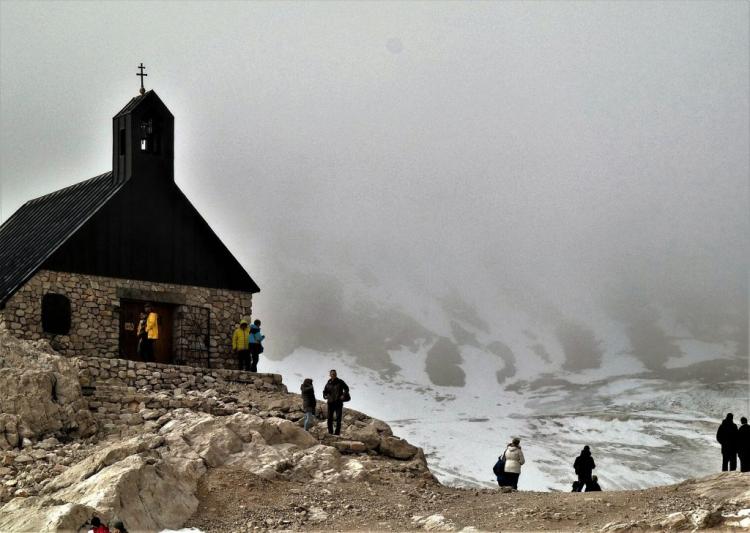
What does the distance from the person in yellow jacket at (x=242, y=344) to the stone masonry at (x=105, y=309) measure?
1.10m

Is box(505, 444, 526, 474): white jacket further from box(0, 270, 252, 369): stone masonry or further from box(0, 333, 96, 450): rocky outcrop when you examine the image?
box(0, 270, 252, 369): stone masonry

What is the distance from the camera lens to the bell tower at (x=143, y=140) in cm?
4597

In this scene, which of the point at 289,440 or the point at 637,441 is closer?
the point at 289,440

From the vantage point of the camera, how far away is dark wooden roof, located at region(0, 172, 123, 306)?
43.5 m

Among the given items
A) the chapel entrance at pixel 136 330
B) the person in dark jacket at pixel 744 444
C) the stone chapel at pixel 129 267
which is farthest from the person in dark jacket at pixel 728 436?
the chapel entrance at pixel 136 330

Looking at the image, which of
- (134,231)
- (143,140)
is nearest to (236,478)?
(134,231)

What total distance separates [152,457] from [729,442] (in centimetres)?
1376

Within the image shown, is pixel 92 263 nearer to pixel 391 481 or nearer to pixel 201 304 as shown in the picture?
pixel 201 304

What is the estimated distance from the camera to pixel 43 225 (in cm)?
4719

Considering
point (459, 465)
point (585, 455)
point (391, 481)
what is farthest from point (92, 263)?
point (459, 465)

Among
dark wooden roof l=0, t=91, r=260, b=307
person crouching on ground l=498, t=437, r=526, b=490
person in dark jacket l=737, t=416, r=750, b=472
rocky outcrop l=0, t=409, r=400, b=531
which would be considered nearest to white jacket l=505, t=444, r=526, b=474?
person crouching on ground l=498, t=437, r=526, b=490

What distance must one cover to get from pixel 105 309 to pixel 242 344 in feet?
13.6

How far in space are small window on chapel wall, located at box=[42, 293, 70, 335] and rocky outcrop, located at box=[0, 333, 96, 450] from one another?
3186mm

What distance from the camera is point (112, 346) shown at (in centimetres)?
4372
